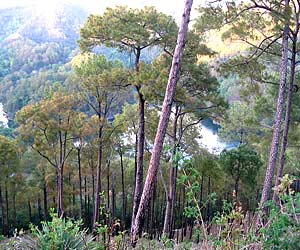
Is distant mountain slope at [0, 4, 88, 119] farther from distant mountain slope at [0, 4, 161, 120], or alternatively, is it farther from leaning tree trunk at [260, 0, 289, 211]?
leaning tree trunk at [260, 0, 289, 211]

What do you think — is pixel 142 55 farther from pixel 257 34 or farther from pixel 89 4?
Answer: pixel 89 4

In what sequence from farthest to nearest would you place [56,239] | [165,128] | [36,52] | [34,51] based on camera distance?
1. [34,51]
2. [36,52]
3. [165,128]
4. [56,239]

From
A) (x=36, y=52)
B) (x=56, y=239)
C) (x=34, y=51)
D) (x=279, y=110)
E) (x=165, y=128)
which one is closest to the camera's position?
(x=56, y=239)

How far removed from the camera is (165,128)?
16.5ft

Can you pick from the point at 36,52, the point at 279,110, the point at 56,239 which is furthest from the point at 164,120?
the point at 36,52

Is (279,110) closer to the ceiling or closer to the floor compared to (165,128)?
closer to the ceiling

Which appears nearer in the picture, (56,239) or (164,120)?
(56,239)

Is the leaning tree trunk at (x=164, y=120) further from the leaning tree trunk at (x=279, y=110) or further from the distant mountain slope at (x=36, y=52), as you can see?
the distant mountain slope at (x=36, y=52)

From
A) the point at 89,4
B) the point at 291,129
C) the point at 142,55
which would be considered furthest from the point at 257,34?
the point at 89,4

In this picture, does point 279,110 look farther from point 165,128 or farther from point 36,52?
point 36,52

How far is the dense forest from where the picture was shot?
2799 millimetres

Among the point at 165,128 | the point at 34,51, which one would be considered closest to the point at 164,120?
the point at 165,128

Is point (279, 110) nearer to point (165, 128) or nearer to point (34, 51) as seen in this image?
point (165, 128)

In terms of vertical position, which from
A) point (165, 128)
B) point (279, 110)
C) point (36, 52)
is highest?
point (36, 52)
